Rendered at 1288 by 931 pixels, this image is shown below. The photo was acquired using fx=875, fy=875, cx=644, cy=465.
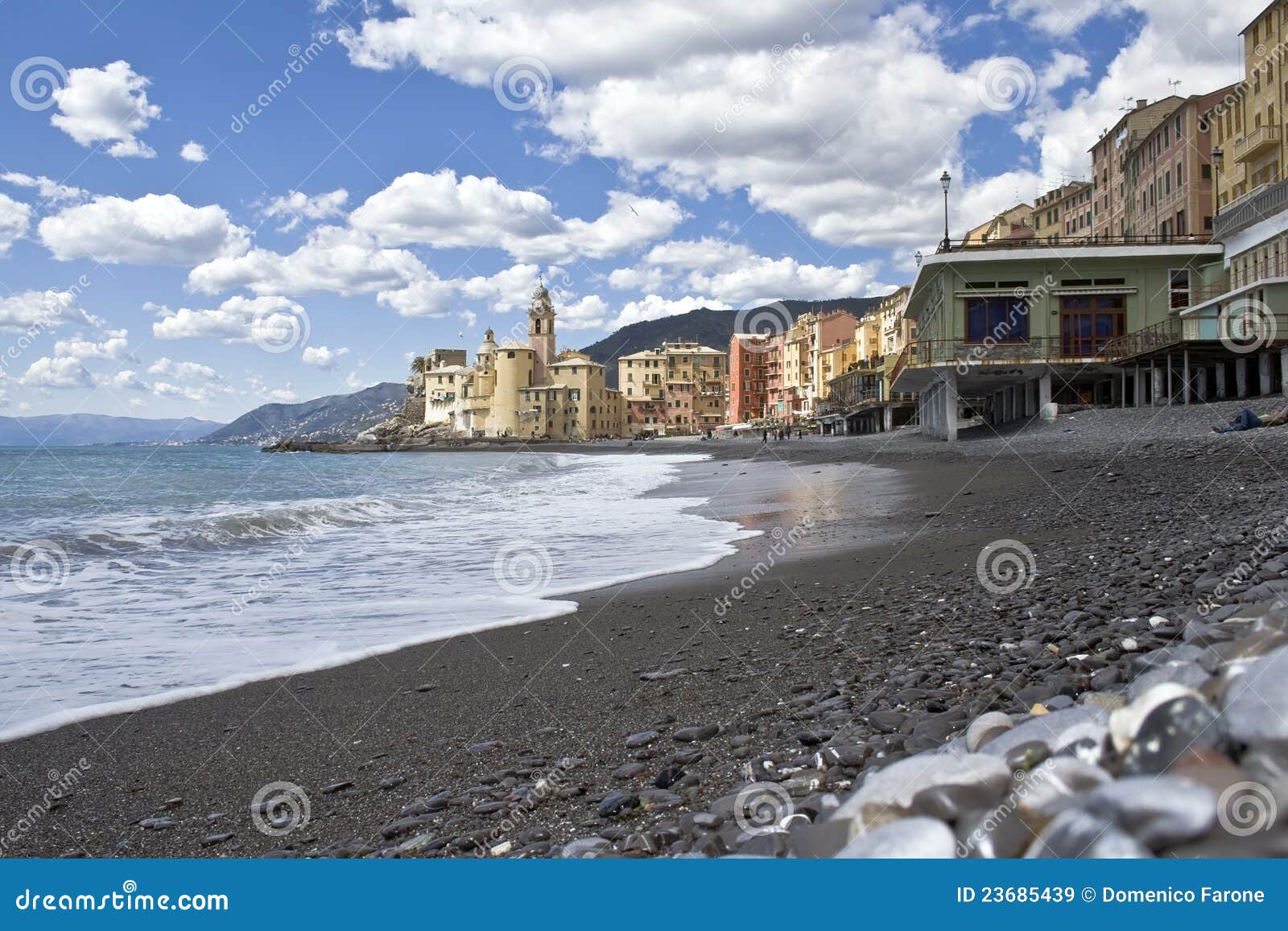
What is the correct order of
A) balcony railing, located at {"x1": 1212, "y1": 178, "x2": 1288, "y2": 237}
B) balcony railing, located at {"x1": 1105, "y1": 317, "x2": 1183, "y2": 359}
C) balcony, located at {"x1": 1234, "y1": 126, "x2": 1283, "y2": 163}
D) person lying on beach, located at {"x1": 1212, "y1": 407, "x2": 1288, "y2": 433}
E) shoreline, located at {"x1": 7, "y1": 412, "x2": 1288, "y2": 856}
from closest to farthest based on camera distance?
shoreline, located at {"x1": 7, "y1": 412, "x2": 1288, "y2": 856} < person lying on beach, located at {"x1": 1212, "y1": 407, "x2": 1288, "y2": 433} < balcony railing, located at {"x1": 1105, "y1": 317, "x2": 1183, "y2": 359} < balcony railing, located at {"x1": 1212, "y1": 178, "x2": 1288, "y2": 237} < balcony, located at {"x1": 1234, "y1": 126, "x2": 1283, "y2": 163}

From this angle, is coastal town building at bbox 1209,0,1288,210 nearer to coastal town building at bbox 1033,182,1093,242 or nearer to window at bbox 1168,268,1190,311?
window at bbox 1168,268,1190,311

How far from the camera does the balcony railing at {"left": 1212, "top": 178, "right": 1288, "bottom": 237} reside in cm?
3069

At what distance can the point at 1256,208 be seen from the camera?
32.0 m

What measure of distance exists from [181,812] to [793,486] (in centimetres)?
1967

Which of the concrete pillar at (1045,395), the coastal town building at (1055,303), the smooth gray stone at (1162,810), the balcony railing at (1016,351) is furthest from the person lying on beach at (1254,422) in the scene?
the smooth gray stone at (1162,810)

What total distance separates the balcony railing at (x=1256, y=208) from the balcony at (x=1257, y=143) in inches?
211

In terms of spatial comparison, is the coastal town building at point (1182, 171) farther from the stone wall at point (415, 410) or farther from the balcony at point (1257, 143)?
the stone wall at point (415, 410)

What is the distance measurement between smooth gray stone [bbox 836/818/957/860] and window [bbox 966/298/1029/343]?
1261 inches

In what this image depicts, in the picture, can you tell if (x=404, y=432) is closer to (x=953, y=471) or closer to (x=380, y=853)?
(x=953, y=471)

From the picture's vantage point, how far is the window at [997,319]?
31.8m

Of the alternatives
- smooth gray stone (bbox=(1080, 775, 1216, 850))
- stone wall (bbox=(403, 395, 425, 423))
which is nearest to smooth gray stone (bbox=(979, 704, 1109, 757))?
smooth gray stone (bbox=(1080, 775, 1216, 850))

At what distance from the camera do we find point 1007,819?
227cm

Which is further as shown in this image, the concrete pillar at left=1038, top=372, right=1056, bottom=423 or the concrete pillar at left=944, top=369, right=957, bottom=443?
the concrete pillar at left=944, top=369, right=957, bottom=443

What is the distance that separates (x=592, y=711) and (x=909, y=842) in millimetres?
2708
